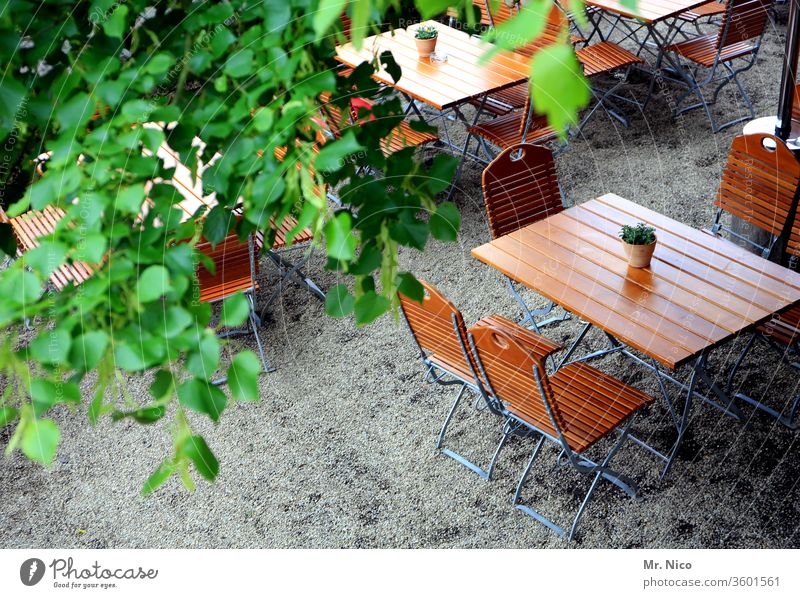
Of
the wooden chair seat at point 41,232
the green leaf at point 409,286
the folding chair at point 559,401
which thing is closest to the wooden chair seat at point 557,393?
the folding chair at point 559,401

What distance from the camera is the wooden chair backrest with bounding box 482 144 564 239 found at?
18.9 ft

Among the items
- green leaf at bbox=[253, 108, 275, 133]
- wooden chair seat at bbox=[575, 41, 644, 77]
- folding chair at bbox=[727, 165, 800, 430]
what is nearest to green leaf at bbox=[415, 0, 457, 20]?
green leaf at bbox=[253, 108, 275, 133]

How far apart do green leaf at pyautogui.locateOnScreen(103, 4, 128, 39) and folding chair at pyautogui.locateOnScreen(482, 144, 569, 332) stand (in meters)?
3.70

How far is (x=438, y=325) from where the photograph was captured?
4.54 meters

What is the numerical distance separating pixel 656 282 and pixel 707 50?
158 inches

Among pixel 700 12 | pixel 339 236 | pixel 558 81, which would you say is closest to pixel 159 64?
pixel 339 236

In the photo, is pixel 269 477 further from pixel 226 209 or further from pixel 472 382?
pixel 226 209

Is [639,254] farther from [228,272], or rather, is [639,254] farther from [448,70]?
[448,70]

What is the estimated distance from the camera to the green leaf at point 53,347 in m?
1.87

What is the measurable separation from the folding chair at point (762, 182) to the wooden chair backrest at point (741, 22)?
2.28 meters

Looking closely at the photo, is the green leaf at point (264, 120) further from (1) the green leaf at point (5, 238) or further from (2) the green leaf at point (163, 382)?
(1) the green leaf at point (5, 238)

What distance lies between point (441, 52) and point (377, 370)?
3.17 m
